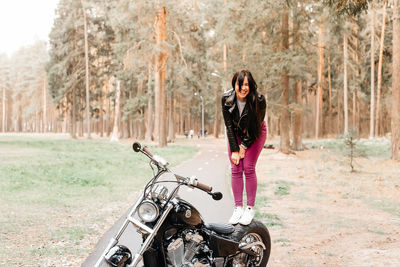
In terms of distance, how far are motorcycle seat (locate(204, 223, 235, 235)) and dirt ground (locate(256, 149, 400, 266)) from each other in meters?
1.22

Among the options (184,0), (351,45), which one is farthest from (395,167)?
(351,45)

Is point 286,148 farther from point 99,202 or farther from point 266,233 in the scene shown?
point 266,233

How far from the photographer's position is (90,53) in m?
45.0

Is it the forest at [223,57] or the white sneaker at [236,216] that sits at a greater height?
the forest at [223,57]

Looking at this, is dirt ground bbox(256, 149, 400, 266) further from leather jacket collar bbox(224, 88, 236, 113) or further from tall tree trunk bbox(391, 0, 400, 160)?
tall tree trunk bbox(391, 0, 400, 160)

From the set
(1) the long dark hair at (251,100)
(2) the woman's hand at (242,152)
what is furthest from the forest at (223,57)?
(2) the woman's hand at (242,152)

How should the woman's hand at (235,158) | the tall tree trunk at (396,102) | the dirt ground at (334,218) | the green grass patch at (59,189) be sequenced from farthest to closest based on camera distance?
the tall tree trunk at (396,102), the green grass patch at (59,189), the dirt ground at (334,218), the woman's hand at (235,158)

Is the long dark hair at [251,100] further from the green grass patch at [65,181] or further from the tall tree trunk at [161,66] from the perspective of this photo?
the tall tree trunk at [161,66]

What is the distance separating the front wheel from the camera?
3979 millimetres

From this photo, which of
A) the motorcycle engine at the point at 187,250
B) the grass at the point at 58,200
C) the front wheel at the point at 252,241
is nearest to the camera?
the motorcycle engine at the point at 187,250

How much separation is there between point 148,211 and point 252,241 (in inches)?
58.6

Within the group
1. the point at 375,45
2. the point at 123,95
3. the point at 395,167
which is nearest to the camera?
the point at 395,167

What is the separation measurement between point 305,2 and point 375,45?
21505 mm

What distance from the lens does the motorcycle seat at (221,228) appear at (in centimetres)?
374
